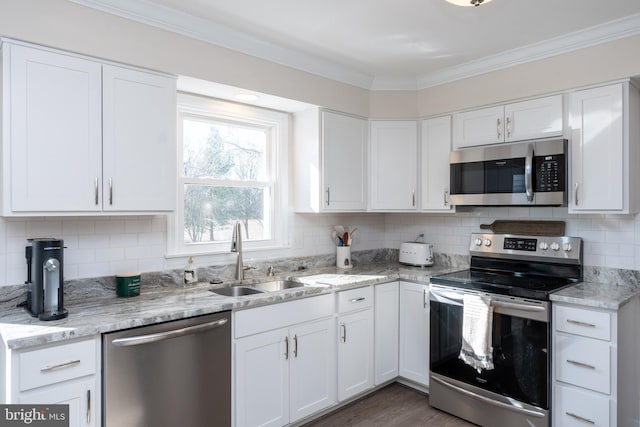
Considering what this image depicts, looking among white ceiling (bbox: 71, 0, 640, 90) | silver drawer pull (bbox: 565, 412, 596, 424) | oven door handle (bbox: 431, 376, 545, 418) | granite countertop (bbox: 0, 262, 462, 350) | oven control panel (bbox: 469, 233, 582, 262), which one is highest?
white ceiling (bbox: 71, 0, 640, 90)

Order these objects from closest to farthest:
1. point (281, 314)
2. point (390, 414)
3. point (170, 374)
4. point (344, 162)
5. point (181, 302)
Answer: point (170, 374), point (181, 302), point (281, 314), point (390, 414), point (344, 162)

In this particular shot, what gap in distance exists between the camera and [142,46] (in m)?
2.24

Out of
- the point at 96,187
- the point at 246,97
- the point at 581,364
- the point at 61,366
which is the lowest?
the point at 581,364

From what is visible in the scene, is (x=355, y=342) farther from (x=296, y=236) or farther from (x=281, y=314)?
(x=296, y=236)

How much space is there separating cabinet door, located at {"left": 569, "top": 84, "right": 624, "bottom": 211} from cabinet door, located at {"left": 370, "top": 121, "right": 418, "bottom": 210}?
119 cm

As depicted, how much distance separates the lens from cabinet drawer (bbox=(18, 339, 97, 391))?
5.32 feet

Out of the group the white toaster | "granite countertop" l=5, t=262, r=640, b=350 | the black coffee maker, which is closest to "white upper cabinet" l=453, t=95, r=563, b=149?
the white toaster

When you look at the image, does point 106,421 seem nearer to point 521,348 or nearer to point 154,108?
point 154,108

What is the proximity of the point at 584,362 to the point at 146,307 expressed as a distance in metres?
2.41

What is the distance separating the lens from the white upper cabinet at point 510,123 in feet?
9.02

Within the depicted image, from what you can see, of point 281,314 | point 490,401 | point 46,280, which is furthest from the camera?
point 490,401

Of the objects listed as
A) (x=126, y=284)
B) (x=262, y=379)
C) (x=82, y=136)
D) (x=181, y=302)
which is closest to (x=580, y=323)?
(x=262, y=379)

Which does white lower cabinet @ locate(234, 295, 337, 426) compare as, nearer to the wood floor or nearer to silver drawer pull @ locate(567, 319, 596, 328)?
the wood floor

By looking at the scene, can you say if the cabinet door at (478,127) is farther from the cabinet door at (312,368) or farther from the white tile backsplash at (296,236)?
the cabinet door at (312,368)
